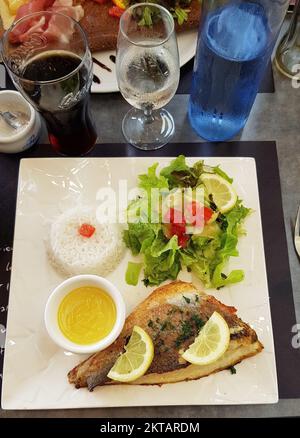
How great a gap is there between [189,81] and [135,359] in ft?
2.84

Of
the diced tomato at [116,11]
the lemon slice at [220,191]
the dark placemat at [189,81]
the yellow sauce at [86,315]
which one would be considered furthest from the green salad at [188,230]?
the diced tomato at [116,11]

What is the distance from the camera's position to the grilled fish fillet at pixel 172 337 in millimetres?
1092

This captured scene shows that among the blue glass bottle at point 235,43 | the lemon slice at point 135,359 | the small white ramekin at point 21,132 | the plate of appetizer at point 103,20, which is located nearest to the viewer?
the lemon slice at point 135,359

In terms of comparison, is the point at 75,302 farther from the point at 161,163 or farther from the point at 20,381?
the point at 161,163

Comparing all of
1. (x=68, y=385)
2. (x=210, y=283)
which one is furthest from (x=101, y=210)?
(x=68, y=385)

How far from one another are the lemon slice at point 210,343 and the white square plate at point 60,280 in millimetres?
65

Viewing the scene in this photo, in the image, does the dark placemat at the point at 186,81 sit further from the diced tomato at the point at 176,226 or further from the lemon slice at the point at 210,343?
the lemon slice at the point at 210,343

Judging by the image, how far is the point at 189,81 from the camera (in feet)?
4.84

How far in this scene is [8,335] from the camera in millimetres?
1139

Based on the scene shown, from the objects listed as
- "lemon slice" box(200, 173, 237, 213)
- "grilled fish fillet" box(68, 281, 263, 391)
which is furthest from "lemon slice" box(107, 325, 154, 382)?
"lemon slice" box(200, 173, 237, 213)

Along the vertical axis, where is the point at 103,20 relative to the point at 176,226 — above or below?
above

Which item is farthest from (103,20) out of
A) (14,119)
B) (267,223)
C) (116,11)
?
(267,223)

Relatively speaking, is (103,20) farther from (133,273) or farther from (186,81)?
(133,273)

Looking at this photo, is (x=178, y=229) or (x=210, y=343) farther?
(x=178, y=229)
